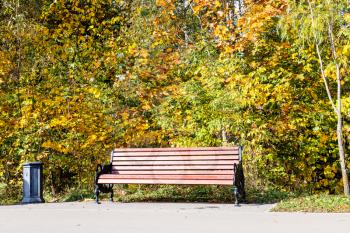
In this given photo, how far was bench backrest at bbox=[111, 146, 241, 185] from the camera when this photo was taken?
8227 mm

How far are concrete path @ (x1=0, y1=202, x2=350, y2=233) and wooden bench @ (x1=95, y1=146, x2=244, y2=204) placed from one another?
1.52 ft

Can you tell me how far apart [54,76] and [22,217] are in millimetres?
6492

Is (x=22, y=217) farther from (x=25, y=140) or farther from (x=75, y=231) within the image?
(x=25, y=140)

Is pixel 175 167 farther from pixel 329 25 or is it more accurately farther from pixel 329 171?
pixel 329 171

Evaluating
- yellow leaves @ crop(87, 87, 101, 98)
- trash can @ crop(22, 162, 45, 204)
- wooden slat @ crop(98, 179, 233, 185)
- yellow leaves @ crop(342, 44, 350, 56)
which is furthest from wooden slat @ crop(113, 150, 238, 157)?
yellow leaves @ crop(87, 87, 101, 98)

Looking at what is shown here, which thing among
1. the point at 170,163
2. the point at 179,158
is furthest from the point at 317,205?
the point at 170,163

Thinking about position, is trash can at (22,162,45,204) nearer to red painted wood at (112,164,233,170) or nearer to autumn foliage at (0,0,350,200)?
autumn foliage at (0,0,350,200)

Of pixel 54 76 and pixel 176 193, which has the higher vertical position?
pixel 54 76

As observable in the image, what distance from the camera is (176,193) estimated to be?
9.72m

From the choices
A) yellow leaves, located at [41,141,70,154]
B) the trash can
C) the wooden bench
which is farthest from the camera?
yellow leaves, located at [41,141,70,154]

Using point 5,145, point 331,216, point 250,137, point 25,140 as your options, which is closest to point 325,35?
point 250,137

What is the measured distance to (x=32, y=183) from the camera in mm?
9516

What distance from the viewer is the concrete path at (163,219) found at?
5.97m

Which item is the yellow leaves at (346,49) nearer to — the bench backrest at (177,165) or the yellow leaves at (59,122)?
the bench backrest at (177,165)
